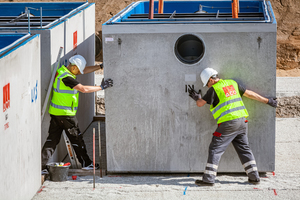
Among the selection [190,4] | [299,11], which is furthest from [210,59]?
[299,11]

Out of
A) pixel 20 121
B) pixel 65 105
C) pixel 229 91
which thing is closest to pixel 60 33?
pixel 65 105

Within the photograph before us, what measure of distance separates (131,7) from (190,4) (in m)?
2.22

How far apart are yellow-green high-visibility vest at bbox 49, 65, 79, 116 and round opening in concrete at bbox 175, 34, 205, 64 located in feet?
6.14

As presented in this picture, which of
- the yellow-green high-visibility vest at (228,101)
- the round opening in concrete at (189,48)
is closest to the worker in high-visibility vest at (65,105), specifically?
the round opening in concrete at (189,48)

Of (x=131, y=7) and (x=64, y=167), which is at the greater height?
(x=131, y=7)

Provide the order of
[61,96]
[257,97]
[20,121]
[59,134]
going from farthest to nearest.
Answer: [59,134]
[61,96]
[257,97]
[20,121]

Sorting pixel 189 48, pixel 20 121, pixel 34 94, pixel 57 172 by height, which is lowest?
pixel 57 172

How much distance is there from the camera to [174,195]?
7.04m

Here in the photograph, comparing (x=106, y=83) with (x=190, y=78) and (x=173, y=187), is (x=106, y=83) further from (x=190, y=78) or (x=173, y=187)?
(x=173, y=187)

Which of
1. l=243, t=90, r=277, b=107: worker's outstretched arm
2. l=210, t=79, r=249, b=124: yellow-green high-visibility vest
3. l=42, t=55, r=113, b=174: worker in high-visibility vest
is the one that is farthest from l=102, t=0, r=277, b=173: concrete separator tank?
l=42, t=55, r=113, b=174: worker in high-visibility vest

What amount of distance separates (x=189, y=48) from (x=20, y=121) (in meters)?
3.16

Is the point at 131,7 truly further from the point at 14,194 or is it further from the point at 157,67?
the point at 14,194

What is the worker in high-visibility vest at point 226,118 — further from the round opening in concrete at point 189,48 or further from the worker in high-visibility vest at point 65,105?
the worker in high-visibility vest at point 65,105

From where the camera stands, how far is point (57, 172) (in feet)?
24.8
